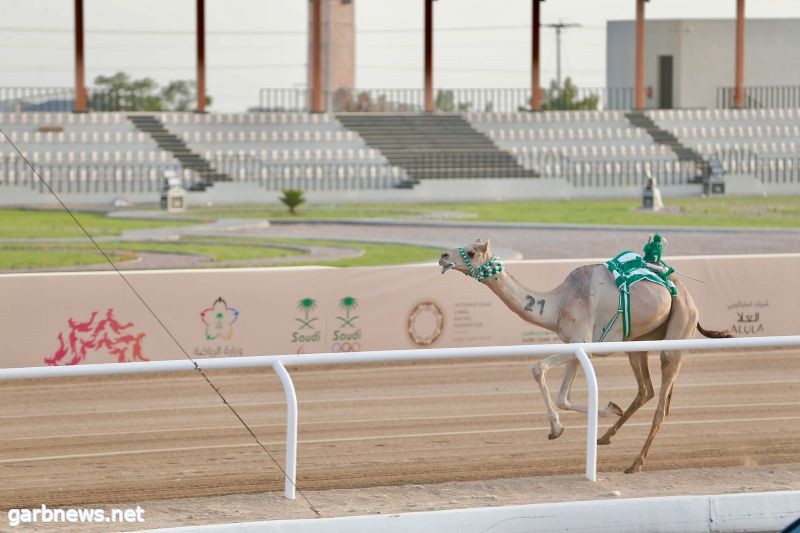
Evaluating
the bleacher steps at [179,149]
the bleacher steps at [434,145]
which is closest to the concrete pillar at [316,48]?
the bleacher steps at [434,145]

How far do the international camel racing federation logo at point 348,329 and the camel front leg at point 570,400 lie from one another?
664cm

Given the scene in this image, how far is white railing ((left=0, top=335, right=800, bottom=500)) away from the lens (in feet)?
26.4

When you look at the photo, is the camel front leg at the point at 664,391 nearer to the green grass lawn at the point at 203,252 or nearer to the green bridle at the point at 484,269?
the green bridle at the point at 484,269

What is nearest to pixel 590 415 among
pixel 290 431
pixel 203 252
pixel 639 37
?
→ pixel 290 431

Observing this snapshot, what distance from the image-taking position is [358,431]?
9.55 metres

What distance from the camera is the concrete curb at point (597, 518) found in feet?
27.0

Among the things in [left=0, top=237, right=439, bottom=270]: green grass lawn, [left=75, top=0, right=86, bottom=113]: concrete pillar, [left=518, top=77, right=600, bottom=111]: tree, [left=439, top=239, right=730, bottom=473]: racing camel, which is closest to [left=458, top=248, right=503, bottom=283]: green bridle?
[left=439, top=239, right=730, bottom=473]: racing camel

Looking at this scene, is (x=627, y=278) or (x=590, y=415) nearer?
(x=590, y=415)

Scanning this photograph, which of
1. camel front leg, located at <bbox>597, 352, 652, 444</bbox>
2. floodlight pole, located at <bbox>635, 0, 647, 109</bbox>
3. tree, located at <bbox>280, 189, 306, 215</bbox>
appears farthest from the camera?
floodlight pole, located at <bbox>635, 0, 647, 109</bbox>

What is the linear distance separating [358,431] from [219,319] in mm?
6250

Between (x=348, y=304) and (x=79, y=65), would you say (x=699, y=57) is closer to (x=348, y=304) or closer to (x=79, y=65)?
(x=79, y=65)

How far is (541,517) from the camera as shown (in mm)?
8492

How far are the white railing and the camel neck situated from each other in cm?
218

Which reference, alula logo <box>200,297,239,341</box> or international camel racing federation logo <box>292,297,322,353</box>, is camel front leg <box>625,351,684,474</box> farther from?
alula logo <box>200,297,239,341</box>
